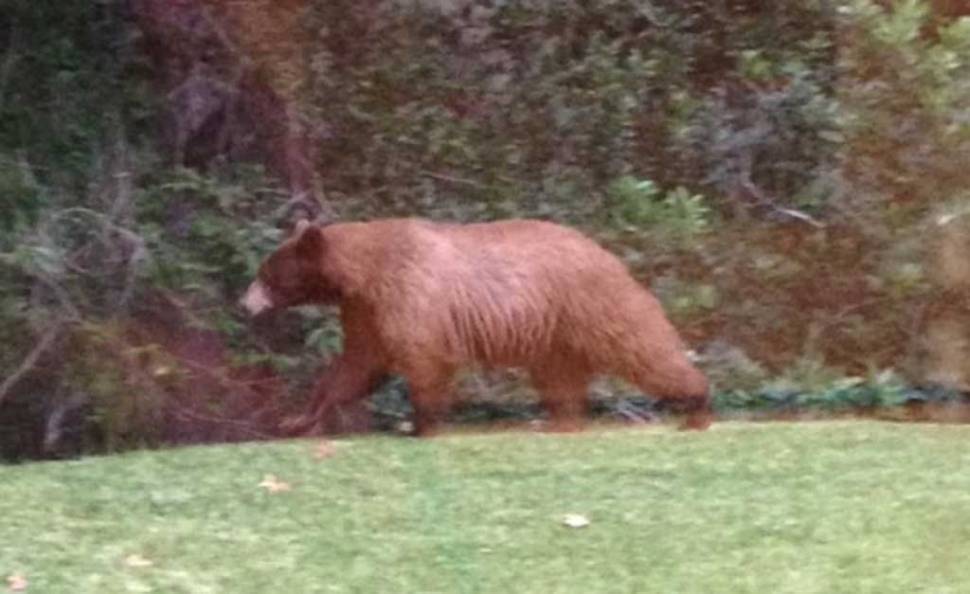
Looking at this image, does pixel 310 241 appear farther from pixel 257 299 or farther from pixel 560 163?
pixel 560 163

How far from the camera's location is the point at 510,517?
347cm

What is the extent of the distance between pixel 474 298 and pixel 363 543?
1.26m

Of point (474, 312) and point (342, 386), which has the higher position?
point (474, 312)

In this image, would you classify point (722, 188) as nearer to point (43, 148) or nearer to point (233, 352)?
point (233, 352)

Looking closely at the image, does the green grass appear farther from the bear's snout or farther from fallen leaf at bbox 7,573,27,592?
the bear's snout

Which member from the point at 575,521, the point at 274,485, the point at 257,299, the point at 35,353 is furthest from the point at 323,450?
the point at 35,353

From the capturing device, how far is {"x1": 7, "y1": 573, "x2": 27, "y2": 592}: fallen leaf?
3100 mm

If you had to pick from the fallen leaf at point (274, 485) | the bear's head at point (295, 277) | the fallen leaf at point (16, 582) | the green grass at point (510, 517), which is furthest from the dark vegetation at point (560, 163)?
the fallen leaf at point (16, 582)

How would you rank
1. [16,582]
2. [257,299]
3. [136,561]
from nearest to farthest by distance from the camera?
1. [16,582]
2. [136,561]
3. [257,299]

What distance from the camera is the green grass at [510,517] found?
3.15 m

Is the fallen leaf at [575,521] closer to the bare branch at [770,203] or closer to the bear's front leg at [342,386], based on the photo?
the bear's front leg at [342,386]

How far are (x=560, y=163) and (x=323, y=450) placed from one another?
3.96 feet

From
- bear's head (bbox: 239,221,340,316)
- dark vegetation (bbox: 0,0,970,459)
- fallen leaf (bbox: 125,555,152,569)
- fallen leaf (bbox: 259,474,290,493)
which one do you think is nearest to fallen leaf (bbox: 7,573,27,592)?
fallen leaf (bbox: 125,555,152,569)

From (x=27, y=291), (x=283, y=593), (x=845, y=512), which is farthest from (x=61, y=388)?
(x=845, y=512)
